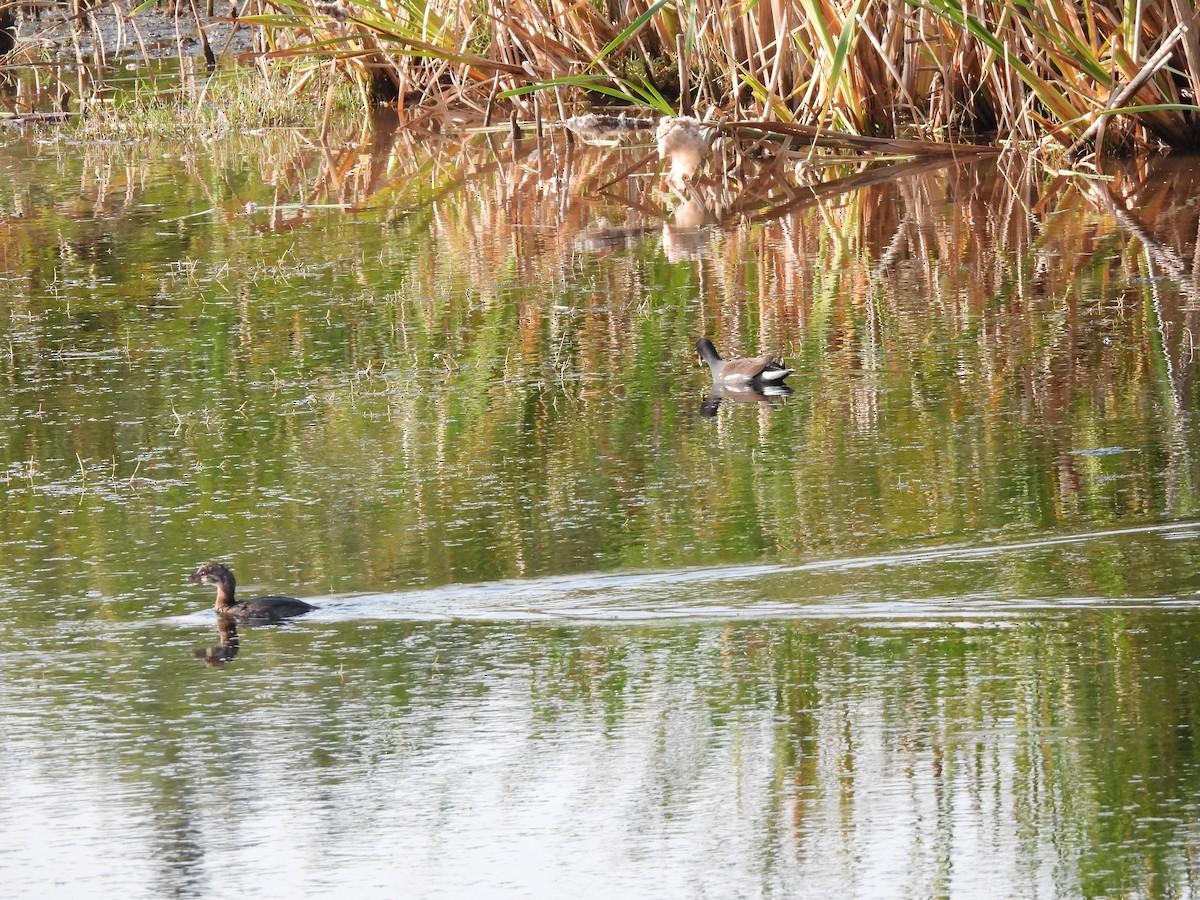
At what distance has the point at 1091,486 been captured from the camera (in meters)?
6.35

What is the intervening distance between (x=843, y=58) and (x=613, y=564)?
6.42m

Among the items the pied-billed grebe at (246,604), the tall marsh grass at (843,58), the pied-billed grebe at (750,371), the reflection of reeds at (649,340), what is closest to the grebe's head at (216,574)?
the pied-billed grebe at (246,604)

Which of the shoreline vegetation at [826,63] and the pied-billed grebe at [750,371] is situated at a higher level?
the shoreline vegetation at [826,63]

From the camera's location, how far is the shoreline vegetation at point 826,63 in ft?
40.7

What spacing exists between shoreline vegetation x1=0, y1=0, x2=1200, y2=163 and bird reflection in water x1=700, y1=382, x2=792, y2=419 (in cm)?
299

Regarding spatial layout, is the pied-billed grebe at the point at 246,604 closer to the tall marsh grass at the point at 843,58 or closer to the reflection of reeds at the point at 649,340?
the reflection of reeds at the point at 649,340

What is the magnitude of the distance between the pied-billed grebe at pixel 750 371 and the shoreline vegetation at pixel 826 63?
2.88 m

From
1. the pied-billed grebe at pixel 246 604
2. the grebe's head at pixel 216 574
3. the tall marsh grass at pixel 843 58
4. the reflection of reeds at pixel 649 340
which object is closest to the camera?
the pied-billed grebe at pixel 246 604

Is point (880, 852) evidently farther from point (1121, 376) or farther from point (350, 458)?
point (1121, 376)

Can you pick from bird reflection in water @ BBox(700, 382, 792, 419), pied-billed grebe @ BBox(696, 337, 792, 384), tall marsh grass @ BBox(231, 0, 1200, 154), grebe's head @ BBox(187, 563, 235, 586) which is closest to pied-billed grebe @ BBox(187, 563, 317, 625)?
grebe's head @ BBox(187, 563, 235, 586)

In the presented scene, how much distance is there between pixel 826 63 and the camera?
44.0 feet

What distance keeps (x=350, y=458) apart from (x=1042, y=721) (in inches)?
134

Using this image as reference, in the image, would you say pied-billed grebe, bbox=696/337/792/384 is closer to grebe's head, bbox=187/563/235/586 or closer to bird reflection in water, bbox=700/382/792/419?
bird reflection in water, bbox=700/382/792/419

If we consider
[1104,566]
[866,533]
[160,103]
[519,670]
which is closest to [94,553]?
[519,670]
